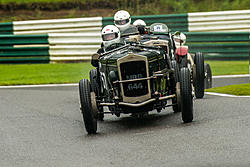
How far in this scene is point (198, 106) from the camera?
390 inches

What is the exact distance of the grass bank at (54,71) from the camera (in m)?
15.5

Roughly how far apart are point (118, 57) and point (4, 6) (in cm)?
1538

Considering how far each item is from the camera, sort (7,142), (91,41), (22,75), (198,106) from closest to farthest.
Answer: (7,142), (198,106), (22,75), (91,41)

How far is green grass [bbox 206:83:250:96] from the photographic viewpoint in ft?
36.7

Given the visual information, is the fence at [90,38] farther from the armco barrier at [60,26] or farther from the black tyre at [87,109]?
the black tyre at [87,109]

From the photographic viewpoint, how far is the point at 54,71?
17.1 metres

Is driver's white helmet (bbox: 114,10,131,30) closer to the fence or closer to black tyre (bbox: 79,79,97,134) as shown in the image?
black tyre (bbox: 79,79,97,134)

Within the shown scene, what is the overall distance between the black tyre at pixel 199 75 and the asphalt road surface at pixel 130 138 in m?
0.21

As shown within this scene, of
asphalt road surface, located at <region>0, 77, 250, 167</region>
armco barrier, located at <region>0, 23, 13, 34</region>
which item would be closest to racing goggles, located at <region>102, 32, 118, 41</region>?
asphalt road surface, located at <region>0, 77, 250, 167</region>

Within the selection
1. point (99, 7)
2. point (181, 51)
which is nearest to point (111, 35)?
point (181, 51)

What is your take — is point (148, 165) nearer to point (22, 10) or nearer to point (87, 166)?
point (87, 166)

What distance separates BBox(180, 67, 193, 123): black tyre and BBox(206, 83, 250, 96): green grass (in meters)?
3.05

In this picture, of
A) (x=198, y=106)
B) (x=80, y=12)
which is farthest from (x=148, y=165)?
(x=80, y=12)

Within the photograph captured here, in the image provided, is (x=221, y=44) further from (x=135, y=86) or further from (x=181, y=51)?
(x=135, y=86)
